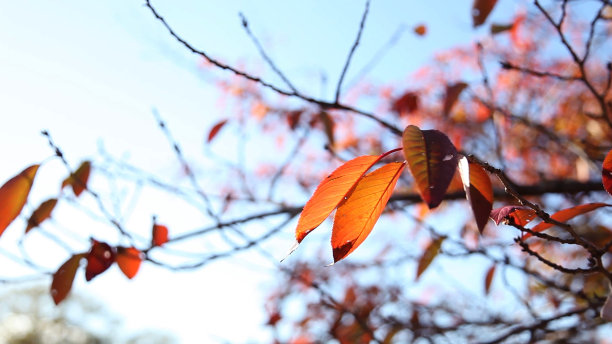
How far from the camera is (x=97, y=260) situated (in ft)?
4.18

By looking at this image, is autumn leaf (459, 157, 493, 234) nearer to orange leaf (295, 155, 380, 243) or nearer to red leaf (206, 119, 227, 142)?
orange leaf (295, 155, 380, 243)

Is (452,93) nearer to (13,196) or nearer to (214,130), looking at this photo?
(214,130)

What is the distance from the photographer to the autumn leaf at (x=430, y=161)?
0.55 meters

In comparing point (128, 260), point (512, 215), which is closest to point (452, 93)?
point (512, 215)

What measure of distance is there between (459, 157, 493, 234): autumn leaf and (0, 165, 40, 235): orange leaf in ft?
2.76

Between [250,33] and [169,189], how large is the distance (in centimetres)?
72

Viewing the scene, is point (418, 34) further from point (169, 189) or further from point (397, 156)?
point (169, 189)

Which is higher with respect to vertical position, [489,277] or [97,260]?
[489,277]

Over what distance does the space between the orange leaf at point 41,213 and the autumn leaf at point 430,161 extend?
110 centimetres

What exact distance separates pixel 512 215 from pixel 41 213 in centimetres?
118

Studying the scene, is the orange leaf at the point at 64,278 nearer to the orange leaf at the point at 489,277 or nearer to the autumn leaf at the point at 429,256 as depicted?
the autumn leaf at the point at 429,256

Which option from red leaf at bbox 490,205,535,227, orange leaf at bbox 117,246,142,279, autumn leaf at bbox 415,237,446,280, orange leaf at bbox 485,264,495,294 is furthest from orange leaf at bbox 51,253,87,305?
orange leaf at bbox 485,264,495,294

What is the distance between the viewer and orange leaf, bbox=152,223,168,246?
1.44m

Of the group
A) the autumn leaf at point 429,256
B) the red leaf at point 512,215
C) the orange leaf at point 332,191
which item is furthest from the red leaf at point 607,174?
the autumn leaf at point 429,256
